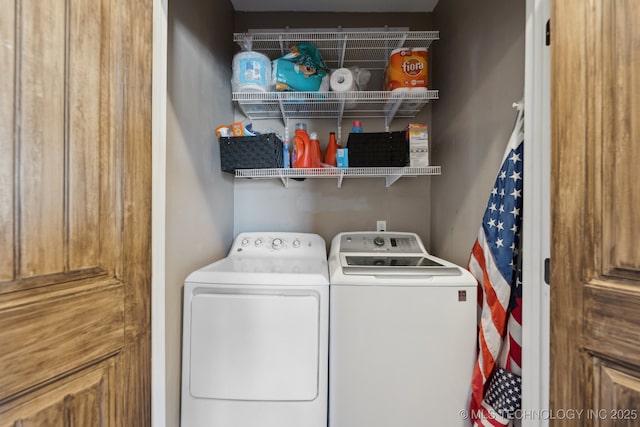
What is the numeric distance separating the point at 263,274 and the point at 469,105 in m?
1.46

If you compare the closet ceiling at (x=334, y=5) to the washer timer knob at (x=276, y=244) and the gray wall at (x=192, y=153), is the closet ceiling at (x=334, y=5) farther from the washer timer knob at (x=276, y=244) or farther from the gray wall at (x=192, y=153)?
the washer timer knob at (x=276, y=244)

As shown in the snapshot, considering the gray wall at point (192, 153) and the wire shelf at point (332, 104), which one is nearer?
the gray wall at point (192, 153)

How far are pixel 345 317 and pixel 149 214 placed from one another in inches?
36.9

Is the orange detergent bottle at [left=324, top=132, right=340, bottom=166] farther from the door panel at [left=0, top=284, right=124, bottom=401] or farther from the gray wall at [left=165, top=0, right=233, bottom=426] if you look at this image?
the door panel at [left=0, top=284, right=124, bottom=401]

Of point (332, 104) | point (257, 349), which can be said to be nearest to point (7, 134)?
point (257, 349)

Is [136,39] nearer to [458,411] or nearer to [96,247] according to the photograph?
[96,247]

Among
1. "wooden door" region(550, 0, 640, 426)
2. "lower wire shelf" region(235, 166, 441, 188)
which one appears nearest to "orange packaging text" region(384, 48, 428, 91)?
"lower wire shelf" region(235, 166, 441, 188)

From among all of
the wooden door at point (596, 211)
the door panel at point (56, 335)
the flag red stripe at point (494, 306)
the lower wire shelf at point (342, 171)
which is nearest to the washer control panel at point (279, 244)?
the lower wire shelf at point (342, 171)

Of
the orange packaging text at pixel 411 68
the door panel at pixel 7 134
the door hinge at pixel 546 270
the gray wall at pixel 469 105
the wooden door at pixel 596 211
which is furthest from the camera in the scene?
the orange packaging text at pixel 411 68

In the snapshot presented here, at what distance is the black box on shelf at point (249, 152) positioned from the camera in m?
1.81

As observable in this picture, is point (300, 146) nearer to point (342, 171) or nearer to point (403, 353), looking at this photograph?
point (342, 171)

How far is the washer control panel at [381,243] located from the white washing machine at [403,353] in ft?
1.94

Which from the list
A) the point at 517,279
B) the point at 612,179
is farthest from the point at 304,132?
the point at 612,179

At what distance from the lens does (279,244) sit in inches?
79.4
